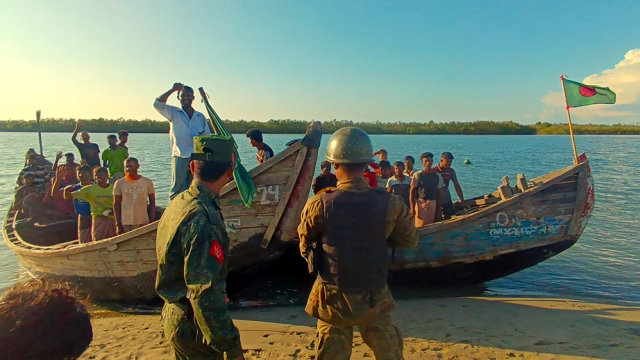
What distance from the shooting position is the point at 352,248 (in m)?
2.52

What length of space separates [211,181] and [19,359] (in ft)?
3.51

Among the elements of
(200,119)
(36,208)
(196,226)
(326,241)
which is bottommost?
(36,208)

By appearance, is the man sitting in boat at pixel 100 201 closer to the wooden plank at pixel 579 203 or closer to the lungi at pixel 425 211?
the lungi at pixel 425 211

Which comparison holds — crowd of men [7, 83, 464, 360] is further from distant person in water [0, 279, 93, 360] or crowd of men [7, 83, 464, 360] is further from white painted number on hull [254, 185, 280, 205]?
white painted number on hull [254, 185, 280, 205]

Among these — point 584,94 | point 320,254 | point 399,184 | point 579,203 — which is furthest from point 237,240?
point 584,94

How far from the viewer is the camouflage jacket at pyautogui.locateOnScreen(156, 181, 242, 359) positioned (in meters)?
1.97

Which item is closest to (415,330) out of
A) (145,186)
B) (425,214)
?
(425,214)

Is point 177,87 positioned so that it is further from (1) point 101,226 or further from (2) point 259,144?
(1) point 101,226

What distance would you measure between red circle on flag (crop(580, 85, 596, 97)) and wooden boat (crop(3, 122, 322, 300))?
4.25 metres

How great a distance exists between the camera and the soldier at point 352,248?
251 cm

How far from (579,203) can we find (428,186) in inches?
81.4

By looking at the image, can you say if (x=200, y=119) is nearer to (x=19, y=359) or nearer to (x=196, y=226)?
(x=196, y=226)

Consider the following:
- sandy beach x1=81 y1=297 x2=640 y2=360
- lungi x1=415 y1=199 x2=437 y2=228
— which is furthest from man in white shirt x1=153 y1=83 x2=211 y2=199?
lungi x1=415 y1=199 x2=437 y2=228

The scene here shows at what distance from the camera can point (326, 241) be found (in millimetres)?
2582
